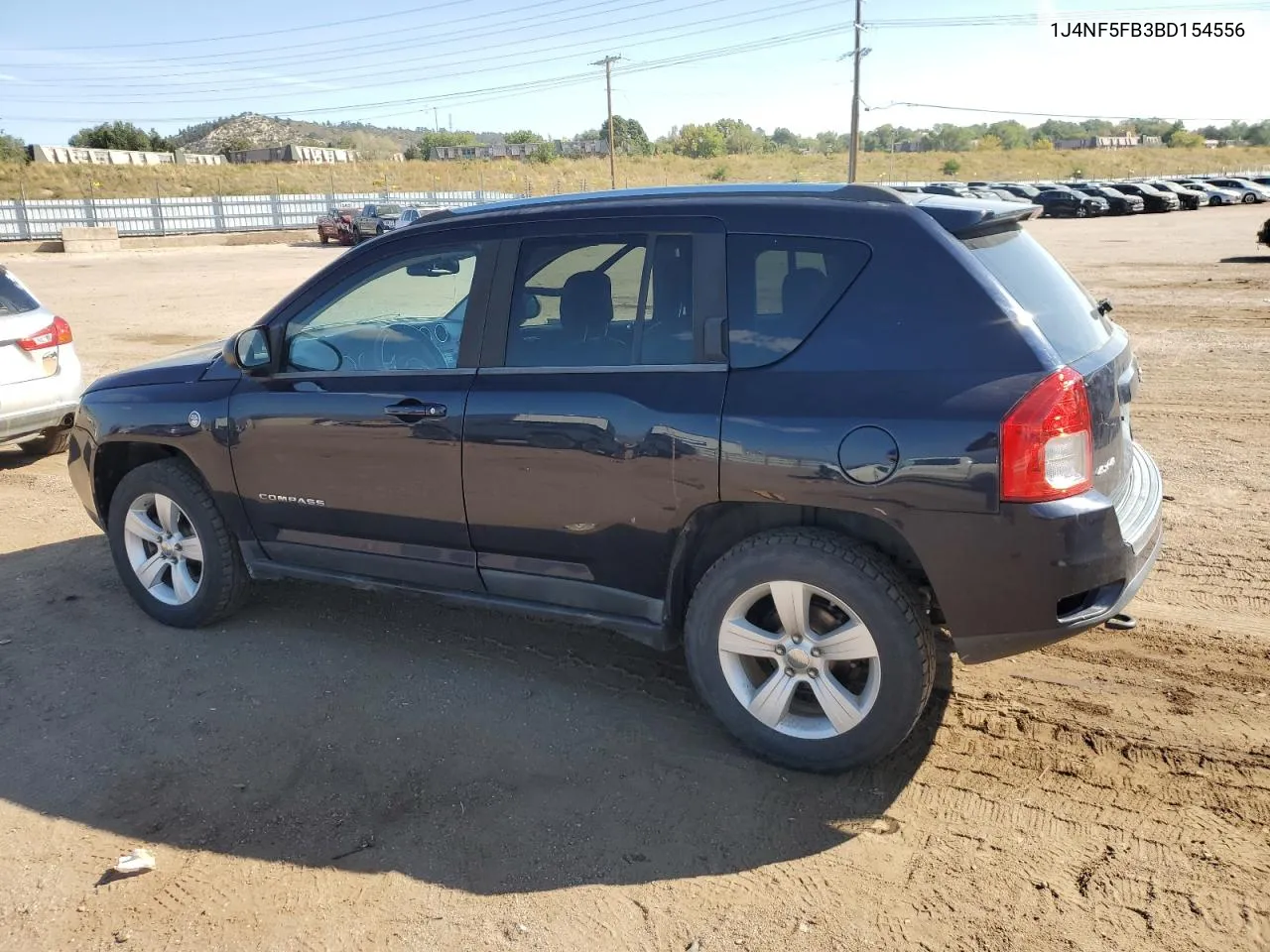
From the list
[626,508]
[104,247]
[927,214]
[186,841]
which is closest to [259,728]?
[186,841]

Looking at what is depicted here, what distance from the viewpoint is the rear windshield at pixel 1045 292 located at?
10.8ft

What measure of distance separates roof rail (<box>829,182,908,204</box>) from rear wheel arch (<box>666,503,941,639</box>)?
1081mm

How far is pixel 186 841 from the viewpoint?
3275 mm

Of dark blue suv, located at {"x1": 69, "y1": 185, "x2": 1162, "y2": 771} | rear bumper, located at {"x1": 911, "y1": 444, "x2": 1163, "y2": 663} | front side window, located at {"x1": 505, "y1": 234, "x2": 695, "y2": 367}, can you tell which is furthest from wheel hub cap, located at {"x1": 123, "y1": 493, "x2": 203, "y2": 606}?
rear bumper, located at {"x1": 911, "y1": 444, "x2": 1163, "y2": 663}

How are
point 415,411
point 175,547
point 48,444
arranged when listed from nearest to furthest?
point 415,411, point 175,547, point 48,444

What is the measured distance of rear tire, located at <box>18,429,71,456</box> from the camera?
8562mm

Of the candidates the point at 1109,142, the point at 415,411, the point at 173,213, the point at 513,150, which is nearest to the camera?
the point at 415,411

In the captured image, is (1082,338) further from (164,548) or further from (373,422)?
(164,548)

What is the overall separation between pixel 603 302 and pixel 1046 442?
5.55 feet

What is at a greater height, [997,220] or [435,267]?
[997,220]

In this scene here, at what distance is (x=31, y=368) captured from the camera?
7602 mm

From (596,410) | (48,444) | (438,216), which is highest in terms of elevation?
(438,216)

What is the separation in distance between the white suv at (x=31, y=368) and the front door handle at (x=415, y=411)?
16.3ft

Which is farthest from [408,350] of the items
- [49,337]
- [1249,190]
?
[1249,190]
